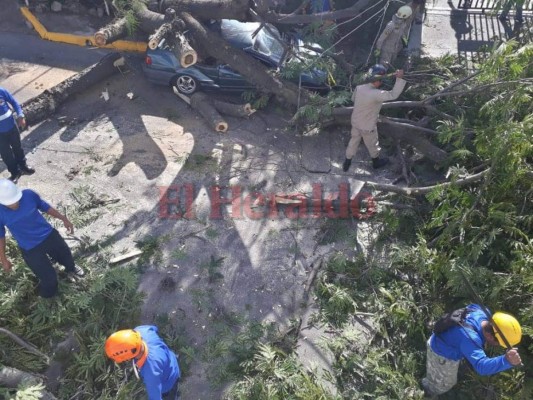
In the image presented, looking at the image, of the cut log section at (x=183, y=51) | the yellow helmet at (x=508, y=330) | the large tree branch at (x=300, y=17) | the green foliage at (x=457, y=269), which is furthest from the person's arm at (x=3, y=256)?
the large tree branch at (x=300, y=17)

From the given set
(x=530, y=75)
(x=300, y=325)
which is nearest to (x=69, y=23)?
(x=300, y=325)

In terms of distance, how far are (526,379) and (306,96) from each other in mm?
5231

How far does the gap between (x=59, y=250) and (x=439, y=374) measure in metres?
4.59

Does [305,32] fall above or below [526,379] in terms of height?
above

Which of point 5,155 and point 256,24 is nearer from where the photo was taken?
point 5,155

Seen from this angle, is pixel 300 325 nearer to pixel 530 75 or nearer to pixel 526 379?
pixel 526 379

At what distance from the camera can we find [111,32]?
24.5ft

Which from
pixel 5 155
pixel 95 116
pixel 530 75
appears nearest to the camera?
pixel 530 75

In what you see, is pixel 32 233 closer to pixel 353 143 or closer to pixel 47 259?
pixel 47 259

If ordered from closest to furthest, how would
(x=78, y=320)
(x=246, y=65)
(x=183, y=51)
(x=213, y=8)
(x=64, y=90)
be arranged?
(x=78, y=320), (x=183, y=51), (x=246, y=65), (x=213, y=8), (x=64, y=90)

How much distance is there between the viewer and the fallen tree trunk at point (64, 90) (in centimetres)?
768

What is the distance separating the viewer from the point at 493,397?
4.45 meters

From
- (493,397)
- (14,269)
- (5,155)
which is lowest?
(493,397)

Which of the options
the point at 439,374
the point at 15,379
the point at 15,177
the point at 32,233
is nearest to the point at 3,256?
the point at 32,233
